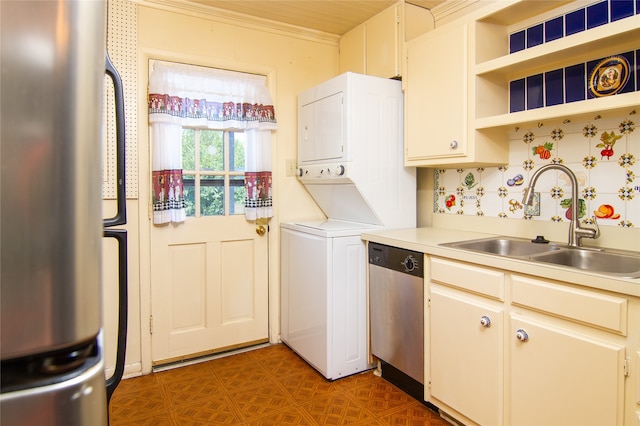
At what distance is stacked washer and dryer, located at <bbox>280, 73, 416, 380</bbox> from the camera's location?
8.18ft

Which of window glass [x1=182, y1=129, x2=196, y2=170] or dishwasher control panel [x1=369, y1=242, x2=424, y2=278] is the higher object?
window glass [x1=182, y1=129, x2=196, y2=170]

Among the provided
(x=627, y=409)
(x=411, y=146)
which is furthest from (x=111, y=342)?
(x=627, y=409)

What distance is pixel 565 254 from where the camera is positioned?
1926mm

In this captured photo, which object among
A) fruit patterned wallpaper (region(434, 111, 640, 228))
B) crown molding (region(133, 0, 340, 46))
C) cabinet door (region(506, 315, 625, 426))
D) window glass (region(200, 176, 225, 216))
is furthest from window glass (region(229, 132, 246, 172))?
cabinet door (region(506, 315, 625, 426))

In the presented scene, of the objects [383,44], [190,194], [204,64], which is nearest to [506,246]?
[383,44]

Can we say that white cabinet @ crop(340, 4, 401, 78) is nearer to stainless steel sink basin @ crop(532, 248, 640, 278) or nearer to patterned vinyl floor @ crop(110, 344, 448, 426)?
stainless steel sink basin @ crop(532, 248, 640, 278)

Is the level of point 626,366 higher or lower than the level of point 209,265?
lower

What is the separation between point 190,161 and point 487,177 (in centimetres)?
194

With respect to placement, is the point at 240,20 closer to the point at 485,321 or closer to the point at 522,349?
the point at 485,321

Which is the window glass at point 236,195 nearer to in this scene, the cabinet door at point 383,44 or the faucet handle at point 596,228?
the cabinet door at point 383,44

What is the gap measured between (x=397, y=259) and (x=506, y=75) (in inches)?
47.7

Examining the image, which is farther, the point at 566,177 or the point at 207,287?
the point at 207,287

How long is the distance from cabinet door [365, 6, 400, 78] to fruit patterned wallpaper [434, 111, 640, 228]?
853 mm

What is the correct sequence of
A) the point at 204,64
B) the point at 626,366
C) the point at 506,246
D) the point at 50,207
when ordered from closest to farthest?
1. the point at 50,207
2. the point at 626,366
3. the point at 506,246
4. the point at 204,64
